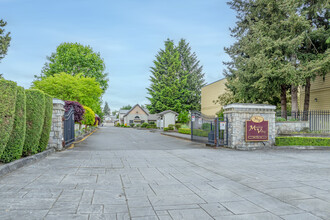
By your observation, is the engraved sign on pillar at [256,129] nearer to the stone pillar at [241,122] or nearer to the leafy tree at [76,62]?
the stone pillar at [241,122]

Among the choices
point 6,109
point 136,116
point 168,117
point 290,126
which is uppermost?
point 136,116

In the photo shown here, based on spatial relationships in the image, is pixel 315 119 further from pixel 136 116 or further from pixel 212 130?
pixel 136 116

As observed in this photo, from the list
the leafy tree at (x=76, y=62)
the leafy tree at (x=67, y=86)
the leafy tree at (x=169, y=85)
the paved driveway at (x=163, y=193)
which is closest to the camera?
the paved driveway at (x=163, y=193)

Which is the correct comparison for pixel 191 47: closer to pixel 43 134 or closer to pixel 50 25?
pixel 50 25

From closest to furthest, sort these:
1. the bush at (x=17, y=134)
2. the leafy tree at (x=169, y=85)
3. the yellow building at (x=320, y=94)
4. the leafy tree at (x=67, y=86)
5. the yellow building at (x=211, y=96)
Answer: the bush at (x=17, y=134), the yellow building at (x=320, y=94), the leafy tree at (x=67, y=86), the yellow building at (x=211, y=96), the leafy tree at (x=169, y=85)

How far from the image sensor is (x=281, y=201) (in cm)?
370

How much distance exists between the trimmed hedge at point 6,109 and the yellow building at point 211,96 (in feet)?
90.6

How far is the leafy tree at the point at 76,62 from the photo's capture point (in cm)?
3068

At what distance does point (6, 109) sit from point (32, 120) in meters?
1.86

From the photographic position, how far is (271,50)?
637 inches

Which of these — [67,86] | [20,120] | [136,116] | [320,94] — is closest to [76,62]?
[67,86]

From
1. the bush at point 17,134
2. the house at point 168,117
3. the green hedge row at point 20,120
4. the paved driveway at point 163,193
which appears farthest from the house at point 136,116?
the paved driveway at point 163,193

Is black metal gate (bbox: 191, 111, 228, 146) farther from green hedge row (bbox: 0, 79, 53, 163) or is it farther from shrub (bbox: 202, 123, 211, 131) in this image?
green hedge row (bbox: 0, 79, 53, 163)

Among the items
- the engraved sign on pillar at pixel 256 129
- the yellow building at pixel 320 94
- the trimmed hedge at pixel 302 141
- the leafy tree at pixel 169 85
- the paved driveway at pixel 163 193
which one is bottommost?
the paved driveway at pixel 163 193
